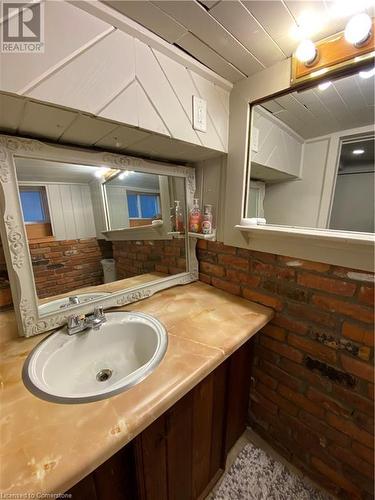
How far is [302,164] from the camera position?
3.41ft

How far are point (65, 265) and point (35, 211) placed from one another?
9.8 inches

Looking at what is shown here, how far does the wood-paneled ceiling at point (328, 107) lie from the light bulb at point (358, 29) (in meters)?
0.14

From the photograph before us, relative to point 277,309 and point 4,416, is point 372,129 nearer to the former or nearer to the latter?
point 277,309

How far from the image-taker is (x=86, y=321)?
841mm

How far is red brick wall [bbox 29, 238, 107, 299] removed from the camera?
804 mm

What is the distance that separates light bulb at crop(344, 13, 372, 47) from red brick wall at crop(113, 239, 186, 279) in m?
1.05

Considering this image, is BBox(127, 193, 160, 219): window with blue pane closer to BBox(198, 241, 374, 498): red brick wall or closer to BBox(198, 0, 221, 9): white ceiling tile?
BBox(198, 241, 374, 498): red brick wall

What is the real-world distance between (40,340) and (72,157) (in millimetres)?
732

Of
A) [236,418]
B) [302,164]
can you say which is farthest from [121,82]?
[236,418]

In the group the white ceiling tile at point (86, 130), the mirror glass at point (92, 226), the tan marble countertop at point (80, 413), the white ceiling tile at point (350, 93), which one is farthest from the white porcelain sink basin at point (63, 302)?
the white ceiling tile at point (350, 93)

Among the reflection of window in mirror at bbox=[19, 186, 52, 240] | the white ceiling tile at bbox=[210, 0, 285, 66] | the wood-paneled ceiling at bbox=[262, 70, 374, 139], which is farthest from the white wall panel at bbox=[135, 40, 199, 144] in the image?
the reflection of window in mirror at bbox=[19, 186, 52, 240]

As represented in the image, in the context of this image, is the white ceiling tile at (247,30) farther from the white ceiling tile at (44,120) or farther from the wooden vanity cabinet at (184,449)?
the wooden vanity cabinet at (184,449)

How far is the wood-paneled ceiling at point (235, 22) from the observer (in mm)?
579

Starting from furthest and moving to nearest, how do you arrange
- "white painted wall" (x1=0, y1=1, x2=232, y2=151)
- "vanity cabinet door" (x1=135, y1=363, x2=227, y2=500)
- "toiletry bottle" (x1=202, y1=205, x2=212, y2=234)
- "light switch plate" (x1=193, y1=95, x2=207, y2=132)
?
"toiletry bottle" (x1=202, y1=205, x2=212, y2=234) → "light switch plate" (x1=193, y1=95, x2=207, y2=132) → "vanity cabinet door" (x1=135, y1=363, x2=227, y2=500) → "white painted wall" (x1=0, y1=1, x2=232, y2=151)
